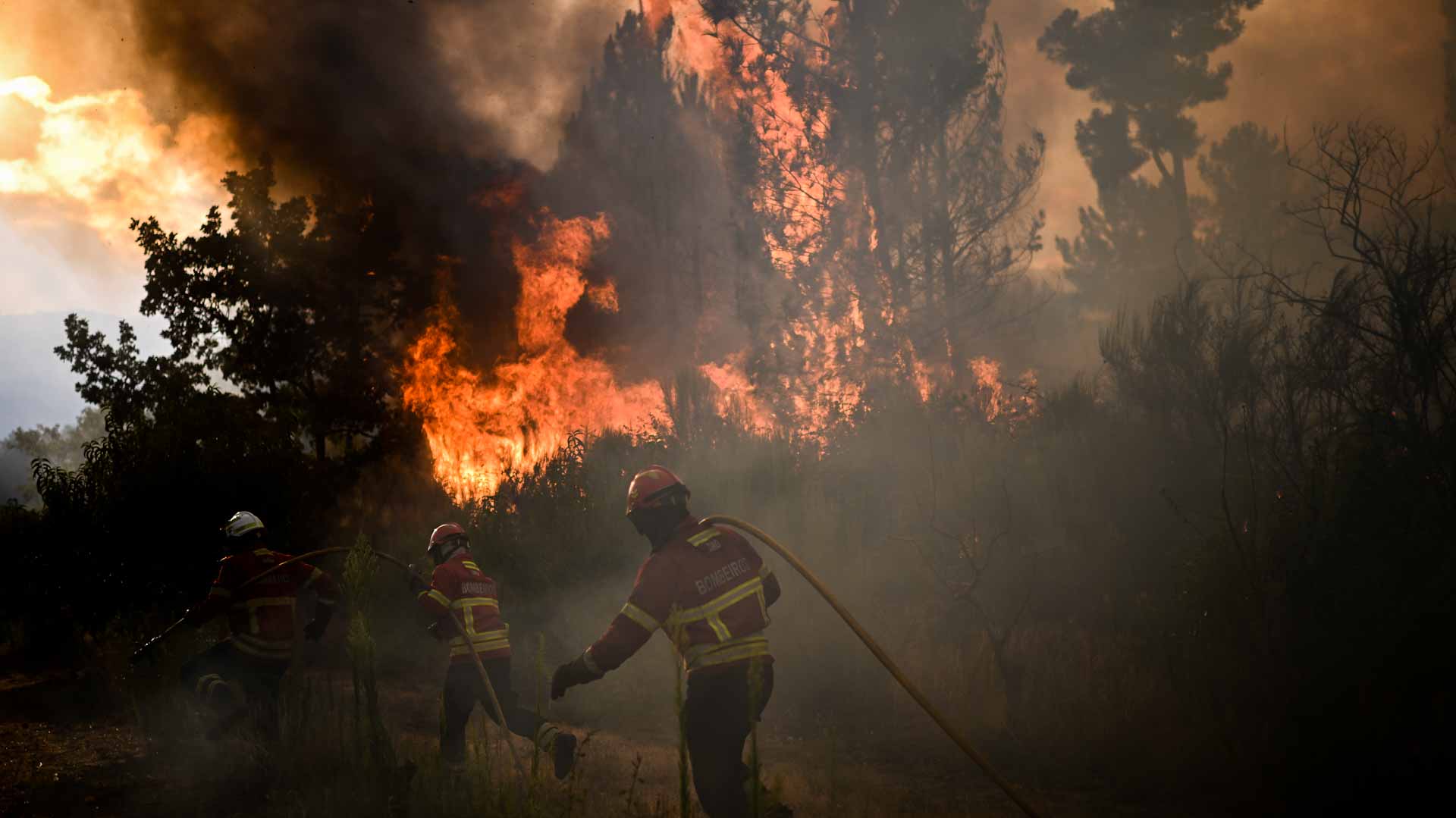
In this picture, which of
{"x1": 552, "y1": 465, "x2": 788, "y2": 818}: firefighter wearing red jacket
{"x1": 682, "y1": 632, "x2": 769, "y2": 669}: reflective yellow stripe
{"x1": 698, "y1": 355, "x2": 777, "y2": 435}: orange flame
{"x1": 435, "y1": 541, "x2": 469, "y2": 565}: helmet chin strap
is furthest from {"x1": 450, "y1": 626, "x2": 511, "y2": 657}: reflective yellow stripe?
{"x1": 698, "y1": 355, "x2": 777, "y2": 435}: orange flame

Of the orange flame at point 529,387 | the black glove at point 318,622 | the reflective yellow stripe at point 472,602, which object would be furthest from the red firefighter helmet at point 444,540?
the orange flame at point 529,387

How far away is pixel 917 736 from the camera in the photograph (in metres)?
10.0

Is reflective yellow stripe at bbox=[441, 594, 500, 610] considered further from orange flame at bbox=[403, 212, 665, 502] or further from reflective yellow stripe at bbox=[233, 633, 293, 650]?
orange flame at bbox=[403, 212, 665, 502]

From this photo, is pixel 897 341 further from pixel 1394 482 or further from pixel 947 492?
pixel 1394 482

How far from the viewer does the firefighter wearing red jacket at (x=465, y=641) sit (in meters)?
7.37

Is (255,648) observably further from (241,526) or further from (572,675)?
(572,675)

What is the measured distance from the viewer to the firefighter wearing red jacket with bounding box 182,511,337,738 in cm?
793

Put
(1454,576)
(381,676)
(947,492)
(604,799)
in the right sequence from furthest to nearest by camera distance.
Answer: (947,492), (381,676), (1454,576), (604,799)

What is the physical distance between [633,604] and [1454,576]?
7714mm

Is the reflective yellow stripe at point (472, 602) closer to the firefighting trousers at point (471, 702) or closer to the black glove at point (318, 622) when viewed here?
the firefighting trousers at point (471, 702)

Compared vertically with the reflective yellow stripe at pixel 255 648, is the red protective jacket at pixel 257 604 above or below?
above

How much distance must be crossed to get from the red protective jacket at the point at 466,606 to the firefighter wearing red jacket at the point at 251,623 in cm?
116

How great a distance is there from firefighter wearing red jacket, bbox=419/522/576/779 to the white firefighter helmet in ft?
5.54

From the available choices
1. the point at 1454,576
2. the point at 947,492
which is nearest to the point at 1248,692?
the point at 1454,576
